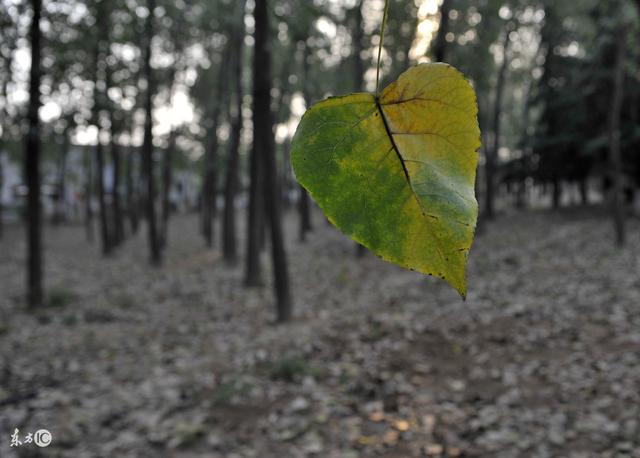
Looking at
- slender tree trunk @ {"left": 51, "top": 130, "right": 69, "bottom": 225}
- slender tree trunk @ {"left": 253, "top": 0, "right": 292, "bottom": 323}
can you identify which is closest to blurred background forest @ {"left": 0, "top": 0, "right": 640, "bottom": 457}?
slender tree trunk @ {"left": 253, "top": 0, "right": 292, "bottom": 323}

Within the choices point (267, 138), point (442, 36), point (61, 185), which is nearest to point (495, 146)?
point (442, 36)

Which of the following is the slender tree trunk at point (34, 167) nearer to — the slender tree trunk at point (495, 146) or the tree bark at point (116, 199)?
the tree bark at point (116, 199)

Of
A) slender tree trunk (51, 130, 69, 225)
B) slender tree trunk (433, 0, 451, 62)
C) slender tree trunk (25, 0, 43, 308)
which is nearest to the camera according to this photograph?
slender tree trunk (25, 0, 43, 308)

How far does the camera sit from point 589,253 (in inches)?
422

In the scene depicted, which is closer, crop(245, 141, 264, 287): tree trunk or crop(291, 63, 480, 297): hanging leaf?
crop(291, 63, 480, 297): hanging leaf

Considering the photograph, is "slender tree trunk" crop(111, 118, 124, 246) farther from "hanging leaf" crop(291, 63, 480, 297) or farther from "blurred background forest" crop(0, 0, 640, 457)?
"hanging leaf" crop(291, 63, 480, 297)

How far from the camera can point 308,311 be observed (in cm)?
876

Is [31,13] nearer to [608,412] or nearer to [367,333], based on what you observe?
[367,333]

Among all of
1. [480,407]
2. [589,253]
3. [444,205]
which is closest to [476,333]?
[480,407]

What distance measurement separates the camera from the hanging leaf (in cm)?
38

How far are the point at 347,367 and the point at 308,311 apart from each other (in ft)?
9.53

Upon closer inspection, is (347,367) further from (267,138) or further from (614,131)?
(614,131)

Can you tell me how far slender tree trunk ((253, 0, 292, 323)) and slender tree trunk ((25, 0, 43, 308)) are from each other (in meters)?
3.78

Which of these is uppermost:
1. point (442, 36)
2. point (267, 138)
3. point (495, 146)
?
point (442, 36)
